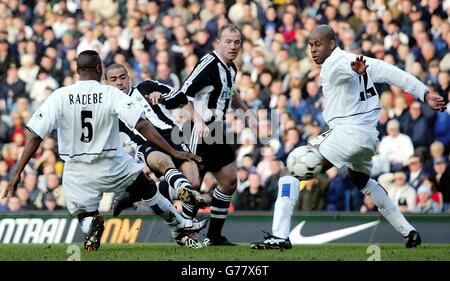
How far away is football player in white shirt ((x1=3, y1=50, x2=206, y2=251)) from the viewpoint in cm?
1301

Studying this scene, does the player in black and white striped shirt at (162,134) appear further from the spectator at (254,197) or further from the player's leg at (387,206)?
the spectator at (254,197)

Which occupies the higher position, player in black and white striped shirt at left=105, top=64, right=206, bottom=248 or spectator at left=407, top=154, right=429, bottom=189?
player in black and white striped shirt at left=105, top=64, right=206, bottom=248

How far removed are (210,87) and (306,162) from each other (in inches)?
78.1

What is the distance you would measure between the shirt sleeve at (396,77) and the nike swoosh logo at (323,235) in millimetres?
4235

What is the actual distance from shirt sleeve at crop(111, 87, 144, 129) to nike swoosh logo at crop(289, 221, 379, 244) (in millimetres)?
5084

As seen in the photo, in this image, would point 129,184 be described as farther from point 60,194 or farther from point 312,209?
point 60,194

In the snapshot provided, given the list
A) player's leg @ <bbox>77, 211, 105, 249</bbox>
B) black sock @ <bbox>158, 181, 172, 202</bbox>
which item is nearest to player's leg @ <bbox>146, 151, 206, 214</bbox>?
black sock @ <bbox>158, 181, 172, 202</bbox>

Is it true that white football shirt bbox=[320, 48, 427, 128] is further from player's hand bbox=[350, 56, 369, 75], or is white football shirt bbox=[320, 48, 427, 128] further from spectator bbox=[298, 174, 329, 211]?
spectator bbox=[298, 174, 329, 211]

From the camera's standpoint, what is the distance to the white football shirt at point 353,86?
1329 cm

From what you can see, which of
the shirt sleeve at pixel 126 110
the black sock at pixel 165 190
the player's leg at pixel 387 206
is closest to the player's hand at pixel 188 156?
the shirt sleeve at pixel 126 110

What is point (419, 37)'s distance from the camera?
21062 millimetres

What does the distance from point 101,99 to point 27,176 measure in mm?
9197

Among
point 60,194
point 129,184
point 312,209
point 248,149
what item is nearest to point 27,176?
point 60,194

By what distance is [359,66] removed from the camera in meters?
13.0
